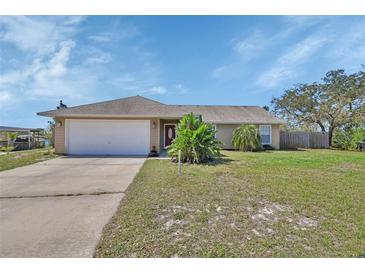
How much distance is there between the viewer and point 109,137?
44.9ft

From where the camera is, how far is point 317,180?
6562mm

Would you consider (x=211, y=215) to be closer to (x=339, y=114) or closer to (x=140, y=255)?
(x=140, y=255)

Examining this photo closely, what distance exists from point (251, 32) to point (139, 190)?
561 cm

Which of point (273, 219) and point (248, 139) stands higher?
point (248, 139)

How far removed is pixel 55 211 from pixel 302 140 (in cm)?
2159

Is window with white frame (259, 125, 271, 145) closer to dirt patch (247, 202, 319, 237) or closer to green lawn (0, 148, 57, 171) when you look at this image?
dirt patch (247, 202, 319, 237)

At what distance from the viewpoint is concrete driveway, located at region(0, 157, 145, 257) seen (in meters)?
→ 2.76

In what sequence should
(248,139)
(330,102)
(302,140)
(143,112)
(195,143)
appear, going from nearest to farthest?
1. (195,143)
2. (143,112)
3. (248,139)
4. (302,140)
5. (330,102)

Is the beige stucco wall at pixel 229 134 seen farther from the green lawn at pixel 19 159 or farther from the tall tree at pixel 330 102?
the green lawn at pixel 19 159

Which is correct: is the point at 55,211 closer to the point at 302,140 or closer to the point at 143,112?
the point at 143,112

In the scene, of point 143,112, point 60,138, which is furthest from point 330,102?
point 60,138

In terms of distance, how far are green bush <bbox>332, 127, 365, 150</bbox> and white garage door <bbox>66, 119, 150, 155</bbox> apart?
58.8ft

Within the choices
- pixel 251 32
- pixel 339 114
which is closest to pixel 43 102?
pixel 251 32

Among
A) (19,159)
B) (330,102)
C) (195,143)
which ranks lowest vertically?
(19,159)
